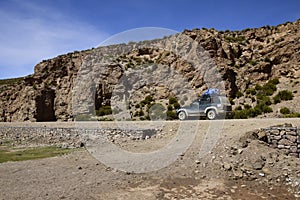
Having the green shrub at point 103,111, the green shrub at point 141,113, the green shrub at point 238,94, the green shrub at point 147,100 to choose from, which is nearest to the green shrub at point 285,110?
the green shrub at point 238,94

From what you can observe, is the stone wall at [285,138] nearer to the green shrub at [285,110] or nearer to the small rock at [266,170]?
the small rock at [266,170]

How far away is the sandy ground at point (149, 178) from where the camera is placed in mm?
8688

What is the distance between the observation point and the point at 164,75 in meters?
36.2

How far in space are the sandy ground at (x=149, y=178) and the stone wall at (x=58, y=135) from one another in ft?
9.00

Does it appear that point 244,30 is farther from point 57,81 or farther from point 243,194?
point 243,194

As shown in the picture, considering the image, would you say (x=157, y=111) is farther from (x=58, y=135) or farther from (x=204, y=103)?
(x=58, y=135)

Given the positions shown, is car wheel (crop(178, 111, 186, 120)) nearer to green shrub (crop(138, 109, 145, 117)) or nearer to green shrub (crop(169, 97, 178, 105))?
green shrub (crop(169, 97, 178, 105))

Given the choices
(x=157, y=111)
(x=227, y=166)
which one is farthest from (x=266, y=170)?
(x=157, y=111)

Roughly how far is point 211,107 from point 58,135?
37.5 feet

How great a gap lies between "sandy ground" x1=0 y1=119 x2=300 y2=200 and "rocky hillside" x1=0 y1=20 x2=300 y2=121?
1265cm

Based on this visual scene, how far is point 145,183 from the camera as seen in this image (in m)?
9.72

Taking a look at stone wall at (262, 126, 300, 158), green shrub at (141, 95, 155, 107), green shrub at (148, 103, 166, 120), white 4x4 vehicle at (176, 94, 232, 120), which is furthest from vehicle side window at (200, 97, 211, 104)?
green shrub at (141, 95, 155, 107)

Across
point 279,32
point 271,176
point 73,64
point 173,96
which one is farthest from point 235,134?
point 73,64

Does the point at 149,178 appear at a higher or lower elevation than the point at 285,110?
lower
